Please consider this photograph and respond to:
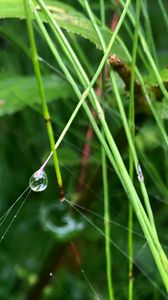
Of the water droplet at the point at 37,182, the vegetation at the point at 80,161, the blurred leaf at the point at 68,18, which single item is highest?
the blurred leaf at the point at 68,18

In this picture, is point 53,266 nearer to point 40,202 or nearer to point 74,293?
point 74,293

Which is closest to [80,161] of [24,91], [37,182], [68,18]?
[24,91]

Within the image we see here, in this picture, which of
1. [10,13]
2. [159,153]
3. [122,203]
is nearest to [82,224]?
[122,203]

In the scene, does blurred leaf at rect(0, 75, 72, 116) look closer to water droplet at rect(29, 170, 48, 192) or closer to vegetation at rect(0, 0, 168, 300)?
vegetation at rect(0, 0, 168, 300)

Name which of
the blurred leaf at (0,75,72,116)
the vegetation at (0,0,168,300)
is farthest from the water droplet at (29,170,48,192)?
the blurred leaf at (0,75,72,116)

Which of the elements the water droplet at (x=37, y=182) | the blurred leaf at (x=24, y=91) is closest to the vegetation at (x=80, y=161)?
the blurred leaf at (x=24, y=91)

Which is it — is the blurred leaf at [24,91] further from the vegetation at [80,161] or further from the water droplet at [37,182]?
the water droplet at [37,182]

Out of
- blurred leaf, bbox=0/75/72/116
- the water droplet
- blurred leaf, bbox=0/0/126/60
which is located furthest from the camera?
blurred leaf, bbox=0/75/72/116
